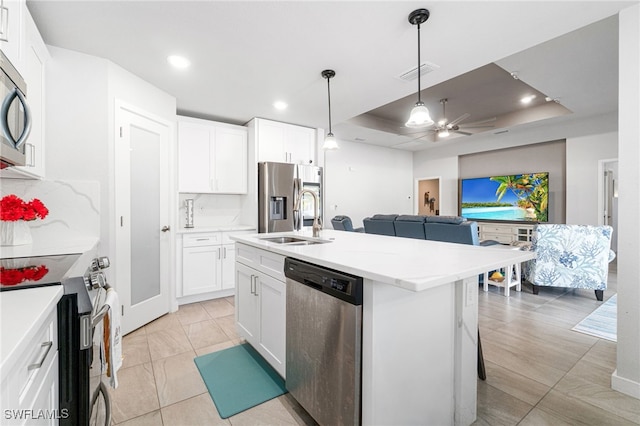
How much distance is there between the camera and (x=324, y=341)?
1.37 meters

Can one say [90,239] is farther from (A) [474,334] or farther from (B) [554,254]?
(B) [554,254]

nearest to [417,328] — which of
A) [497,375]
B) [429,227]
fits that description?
[497,375]

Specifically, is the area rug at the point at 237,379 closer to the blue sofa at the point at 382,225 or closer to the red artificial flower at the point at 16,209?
the red artificial flower at the point at 16,209

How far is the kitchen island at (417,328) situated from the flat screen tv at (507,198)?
550 cm

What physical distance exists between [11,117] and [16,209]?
3.08 feet

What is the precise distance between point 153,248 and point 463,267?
2970mm

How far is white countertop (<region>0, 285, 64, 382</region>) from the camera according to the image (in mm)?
552

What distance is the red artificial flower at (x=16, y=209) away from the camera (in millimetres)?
1858

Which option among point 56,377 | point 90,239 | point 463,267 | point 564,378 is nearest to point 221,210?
point 90,239

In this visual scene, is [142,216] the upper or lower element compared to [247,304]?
upper

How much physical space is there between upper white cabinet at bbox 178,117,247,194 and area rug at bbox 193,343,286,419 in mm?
2302

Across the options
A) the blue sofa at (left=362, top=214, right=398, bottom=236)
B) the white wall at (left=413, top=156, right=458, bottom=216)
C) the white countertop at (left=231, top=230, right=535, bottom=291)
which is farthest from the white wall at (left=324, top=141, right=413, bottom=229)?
the white countertop at (left=231, top=230, right=535, bottom=291)

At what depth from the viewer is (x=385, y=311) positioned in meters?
1.20

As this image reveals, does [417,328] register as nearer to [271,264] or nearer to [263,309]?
[271,264]
